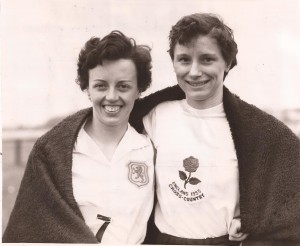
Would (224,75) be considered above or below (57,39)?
below

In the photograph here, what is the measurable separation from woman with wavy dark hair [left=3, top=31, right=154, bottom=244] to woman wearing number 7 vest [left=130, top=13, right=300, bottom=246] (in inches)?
2.1

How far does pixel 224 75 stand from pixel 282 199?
1.24ft

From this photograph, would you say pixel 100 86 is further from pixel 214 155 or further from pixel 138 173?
pixel 214 155

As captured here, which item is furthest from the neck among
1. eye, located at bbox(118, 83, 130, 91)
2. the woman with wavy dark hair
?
eye, located at bbox(118, 83, 130, 91)

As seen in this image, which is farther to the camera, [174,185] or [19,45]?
[19,45]

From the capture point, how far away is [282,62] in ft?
4.75

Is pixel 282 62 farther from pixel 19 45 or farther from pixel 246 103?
pixel 19 45

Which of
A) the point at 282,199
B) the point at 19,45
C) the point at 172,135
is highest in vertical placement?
the point at 19,45

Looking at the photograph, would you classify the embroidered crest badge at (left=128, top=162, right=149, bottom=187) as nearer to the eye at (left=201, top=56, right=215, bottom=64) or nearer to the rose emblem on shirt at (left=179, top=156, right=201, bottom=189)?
the rose emblem on shirt at (left=179, top=156, right=201, bottom=189)

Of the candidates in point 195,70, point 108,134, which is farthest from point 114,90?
point 195,70

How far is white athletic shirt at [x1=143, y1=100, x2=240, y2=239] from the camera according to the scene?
137 cm

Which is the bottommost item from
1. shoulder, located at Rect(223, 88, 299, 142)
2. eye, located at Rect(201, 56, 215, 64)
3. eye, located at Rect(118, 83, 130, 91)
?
shoulder, located at Rect(223, 88, 299, 142)

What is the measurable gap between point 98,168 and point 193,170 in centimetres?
27

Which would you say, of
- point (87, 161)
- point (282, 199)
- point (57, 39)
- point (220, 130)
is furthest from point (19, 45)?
point (282, 199)
